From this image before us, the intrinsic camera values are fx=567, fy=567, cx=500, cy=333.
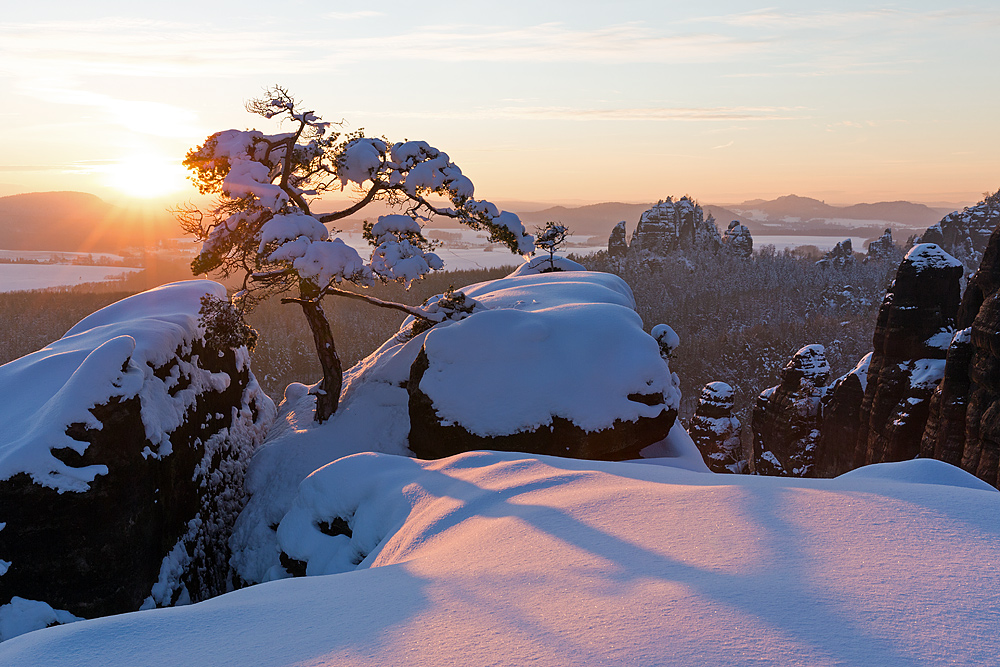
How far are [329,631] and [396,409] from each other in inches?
447

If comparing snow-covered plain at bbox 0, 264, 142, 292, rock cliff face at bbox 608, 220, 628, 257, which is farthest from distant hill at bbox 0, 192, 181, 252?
rock cliff face at bbox 608, 220, 628, 257

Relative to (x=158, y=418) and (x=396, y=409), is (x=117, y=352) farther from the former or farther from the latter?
(x=396, y=409)

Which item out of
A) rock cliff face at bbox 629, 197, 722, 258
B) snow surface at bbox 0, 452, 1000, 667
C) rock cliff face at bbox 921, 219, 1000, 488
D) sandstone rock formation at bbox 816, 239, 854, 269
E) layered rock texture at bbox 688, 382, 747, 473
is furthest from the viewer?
rock cliff face at bbox 629, 197, 722, 258

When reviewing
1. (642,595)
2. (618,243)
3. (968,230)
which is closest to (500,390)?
(642,595)

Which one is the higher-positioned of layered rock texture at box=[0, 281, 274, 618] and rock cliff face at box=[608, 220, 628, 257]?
rock cliff face at box=[608, 220, 628, 257]

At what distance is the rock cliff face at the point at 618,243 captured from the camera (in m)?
78.8

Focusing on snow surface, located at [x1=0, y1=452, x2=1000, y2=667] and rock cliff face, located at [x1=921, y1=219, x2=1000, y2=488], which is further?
rock cliff face, located at [x1=921, y1=219, x2=1000, y2=488]

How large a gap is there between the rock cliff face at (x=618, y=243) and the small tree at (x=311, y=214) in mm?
66899

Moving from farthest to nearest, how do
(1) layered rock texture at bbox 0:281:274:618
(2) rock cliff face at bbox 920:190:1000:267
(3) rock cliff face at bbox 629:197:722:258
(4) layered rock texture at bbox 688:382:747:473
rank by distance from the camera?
(3) rock cliff face at bbox 629:197:722:258, (2) rock cliff face at bbox 920:190:1000:267, (4) layered rock texture at bbox 688:382:747:473, (1) layered rock texture at bbox 0:281:274:618

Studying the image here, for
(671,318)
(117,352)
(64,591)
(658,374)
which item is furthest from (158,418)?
(671,318)

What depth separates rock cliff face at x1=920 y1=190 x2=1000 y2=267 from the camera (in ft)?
212

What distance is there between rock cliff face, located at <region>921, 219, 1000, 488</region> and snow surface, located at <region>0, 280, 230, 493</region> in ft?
56.2

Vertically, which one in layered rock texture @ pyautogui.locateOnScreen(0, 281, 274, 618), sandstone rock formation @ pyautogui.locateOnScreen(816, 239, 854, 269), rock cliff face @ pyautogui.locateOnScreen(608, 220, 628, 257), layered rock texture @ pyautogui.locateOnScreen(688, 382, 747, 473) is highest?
rock cliff face @ pyautogui.locateOnScreen(608, 220, 628, 257)

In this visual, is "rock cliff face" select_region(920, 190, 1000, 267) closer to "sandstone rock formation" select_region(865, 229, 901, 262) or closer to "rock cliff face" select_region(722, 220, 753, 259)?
"sandstone rock formation" select_region(865, 229, 901, 262)
